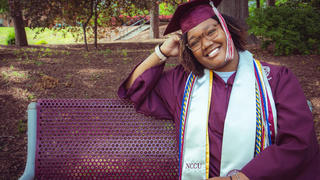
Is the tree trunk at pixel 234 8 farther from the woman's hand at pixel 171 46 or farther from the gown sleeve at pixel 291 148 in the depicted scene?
the gown sleeve at pixel 291 148

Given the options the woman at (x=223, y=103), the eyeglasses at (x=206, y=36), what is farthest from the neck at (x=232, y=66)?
the eyeglasses at (x=206, y=36)

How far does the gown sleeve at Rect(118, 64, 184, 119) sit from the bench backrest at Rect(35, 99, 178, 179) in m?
0.13

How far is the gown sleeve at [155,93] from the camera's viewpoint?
2318 millimetres

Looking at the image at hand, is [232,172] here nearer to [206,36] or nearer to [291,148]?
[291,148]

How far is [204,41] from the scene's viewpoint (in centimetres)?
218

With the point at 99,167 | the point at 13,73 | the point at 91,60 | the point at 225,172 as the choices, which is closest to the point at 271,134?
the point at 225,172

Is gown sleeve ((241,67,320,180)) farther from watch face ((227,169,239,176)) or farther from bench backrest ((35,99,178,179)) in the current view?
bench backrest ((35,99,178,179))

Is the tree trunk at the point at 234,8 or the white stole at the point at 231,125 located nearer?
the white stole at the point at 231,125

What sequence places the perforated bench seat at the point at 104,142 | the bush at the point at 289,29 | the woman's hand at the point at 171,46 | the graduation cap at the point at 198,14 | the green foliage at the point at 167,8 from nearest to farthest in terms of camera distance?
the graduation cap at the point at 198,14 < the woman's hand at the point at 171,46 < the perforated bench seat at the point at 104,142 < the bush at the point at 289,29 < the green foliage at the point at 167,8

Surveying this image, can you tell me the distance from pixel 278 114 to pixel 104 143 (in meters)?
1.42

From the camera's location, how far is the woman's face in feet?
7.14

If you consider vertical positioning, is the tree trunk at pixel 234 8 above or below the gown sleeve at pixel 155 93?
above

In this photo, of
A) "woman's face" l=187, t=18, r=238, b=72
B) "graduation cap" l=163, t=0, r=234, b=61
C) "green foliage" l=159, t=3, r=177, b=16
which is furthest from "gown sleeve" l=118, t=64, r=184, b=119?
"green foliage" l=159, t=3, r=177, b=16

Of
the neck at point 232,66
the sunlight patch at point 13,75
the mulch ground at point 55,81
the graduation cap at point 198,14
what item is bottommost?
the mulch ground at point 55,81
